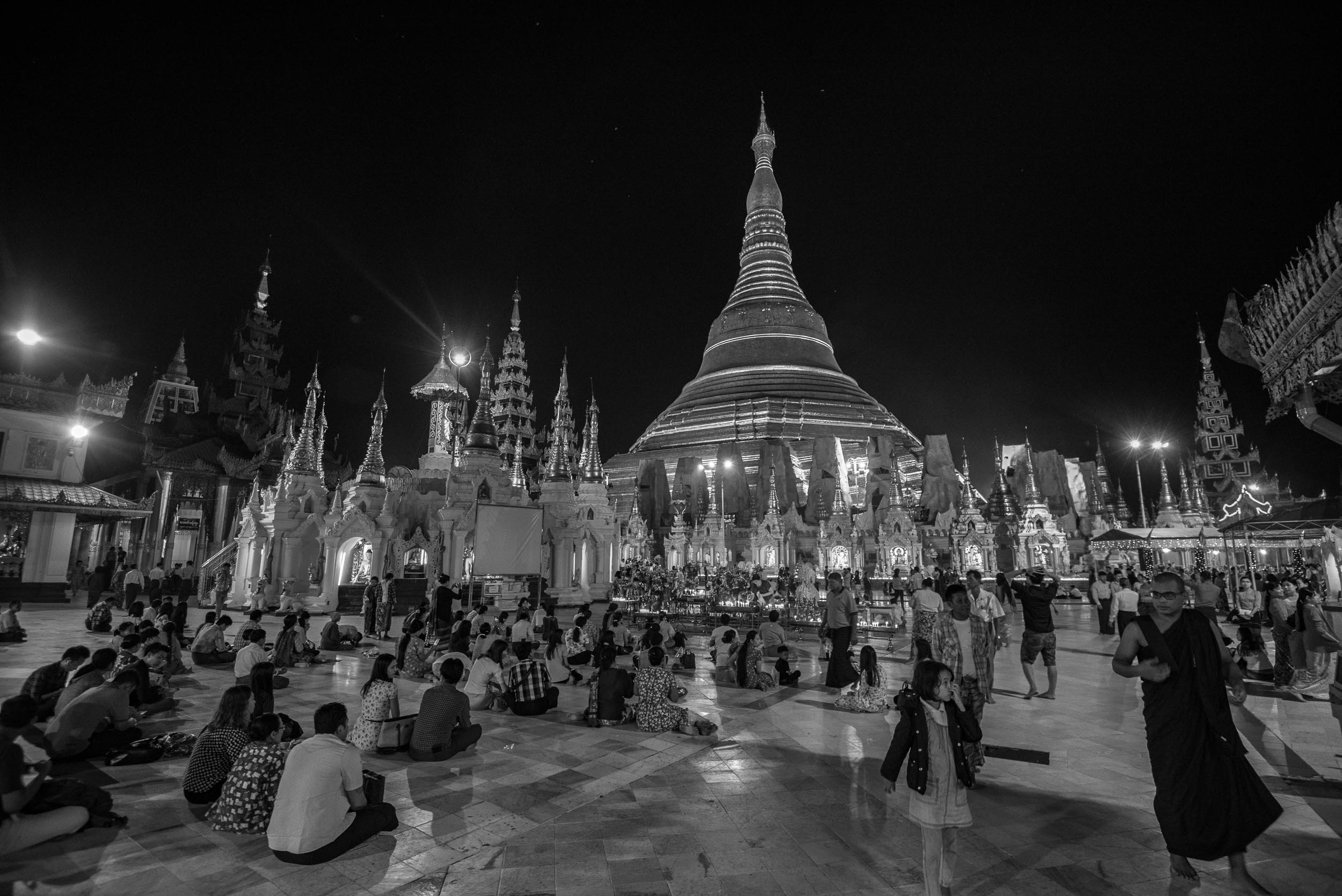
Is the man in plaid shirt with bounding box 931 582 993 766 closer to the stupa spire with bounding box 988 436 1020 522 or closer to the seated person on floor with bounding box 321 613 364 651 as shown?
the seated person on floor with bounding box 321 613 364 651

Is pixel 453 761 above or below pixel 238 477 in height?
below

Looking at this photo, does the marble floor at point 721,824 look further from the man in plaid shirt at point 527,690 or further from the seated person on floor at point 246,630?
the seated person on floor at point 246,630

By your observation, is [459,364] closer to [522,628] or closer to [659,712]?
[522,628]

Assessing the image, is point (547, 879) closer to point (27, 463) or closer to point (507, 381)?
point (27, 463)

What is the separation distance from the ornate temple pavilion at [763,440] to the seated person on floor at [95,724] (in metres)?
28.0

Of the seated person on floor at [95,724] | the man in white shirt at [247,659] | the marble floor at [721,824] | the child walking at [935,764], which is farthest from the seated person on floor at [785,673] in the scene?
the seated person on floor at [95,724]

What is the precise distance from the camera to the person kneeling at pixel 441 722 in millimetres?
5992

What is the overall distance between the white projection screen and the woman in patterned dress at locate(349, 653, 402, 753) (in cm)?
1152

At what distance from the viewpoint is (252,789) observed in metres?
4.39

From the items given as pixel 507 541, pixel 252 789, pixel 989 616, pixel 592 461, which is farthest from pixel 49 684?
pixel 592 461

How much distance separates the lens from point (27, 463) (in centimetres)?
2172

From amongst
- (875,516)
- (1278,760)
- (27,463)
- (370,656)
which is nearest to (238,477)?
(27,463)

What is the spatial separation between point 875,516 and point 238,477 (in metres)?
34.0

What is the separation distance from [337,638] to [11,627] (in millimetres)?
5757
